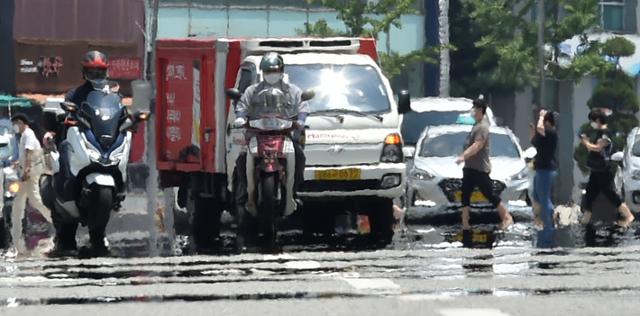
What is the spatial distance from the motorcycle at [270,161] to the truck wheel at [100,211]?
4.91 feet

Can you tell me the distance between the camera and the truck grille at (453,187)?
1039 inches

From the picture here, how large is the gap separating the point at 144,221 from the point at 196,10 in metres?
34.9

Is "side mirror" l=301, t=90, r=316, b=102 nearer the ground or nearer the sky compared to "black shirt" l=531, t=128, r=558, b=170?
nearer the sky

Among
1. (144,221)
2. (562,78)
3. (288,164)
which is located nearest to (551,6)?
(562,78)

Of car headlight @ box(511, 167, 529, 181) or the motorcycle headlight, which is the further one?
car headlight @ box(511, 167, 529, 181)

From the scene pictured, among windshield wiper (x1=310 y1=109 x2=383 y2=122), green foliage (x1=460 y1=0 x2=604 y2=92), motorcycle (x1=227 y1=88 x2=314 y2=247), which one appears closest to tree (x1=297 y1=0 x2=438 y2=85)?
green foliage (x1=460 y1=0 x2=604 y2=92)

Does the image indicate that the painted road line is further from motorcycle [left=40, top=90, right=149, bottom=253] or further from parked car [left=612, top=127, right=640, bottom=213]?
parked car [left=612, top=127, right=640, bottom=213]

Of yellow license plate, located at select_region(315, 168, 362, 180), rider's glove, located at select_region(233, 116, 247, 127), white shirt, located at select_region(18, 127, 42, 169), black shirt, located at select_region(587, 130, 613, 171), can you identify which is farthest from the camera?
black shirt, located at select_region(587, 130, 613, 171)

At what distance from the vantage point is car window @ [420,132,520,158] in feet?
93.2

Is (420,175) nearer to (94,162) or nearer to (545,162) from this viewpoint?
(545,162)

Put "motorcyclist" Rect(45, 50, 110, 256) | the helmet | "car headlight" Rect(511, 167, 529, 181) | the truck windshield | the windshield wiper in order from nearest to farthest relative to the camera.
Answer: "motorcyclist" Rect(45, 50, 110, 256), the helmet, the windshield wiper, the truck windshield, "car headlight" Rect(511, 167, 529, 181)

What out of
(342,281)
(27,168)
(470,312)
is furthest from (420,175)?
(470,312)

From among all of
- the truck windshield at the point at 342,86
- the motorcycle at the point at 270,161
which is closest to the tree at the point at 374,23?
the truck windshield at the point at 342,86

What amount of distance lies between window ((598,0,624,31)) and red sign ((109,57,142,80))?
1435 cm
